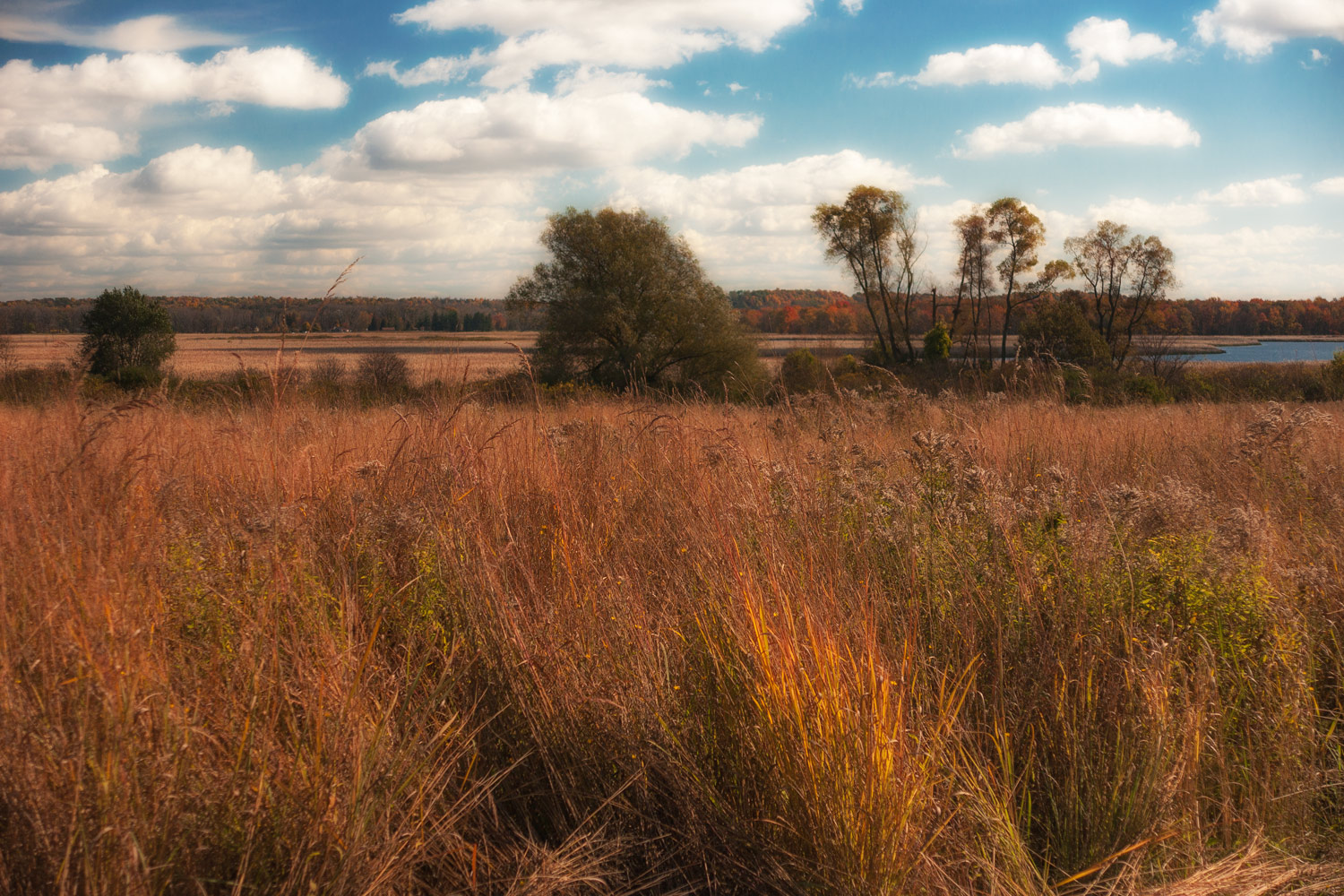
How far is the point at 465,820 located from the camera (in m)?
2.22

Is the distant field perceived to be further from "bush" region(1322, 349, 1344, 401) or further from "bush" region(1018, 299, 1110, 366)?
"bush" region(1322, 349, 1344, 401)

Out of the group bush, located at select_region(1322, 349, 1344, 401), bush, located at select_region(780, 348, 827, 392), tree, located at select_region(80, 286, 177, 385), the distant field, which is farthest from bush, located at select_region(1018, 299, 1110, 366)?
tree, located at select_region(80, 286, 177, 385)

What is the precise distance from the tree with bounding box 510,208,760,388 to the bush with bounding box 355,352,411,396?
5265 millimetres

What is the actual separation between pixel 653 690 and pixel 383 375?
2100cm

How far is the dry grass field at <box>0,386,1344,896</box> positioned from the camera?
1.87m

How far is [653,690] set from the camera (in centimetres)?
244

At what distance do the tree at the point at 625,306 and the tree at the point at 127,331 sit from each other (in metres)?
11.8

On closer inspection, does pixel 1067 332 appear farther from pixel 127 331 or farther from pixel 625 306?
pixel 127 331

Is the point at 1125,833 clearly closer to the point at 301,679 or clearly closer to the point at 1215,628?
the point at 1215,628

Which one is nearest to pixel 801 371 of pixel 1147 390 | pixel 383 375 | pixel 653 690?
pixel 1147 390

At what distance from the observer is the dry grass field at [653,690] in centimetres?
187

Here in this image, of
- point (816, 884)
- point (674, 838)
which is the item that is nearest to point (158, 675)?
point (674, 838)

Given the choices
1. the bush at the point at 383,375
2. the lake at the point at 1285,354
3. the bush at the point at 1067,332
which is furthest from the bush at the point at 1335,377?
the bush at the point at 383,375

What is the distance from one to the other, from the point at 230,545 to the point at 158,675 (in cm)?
116
